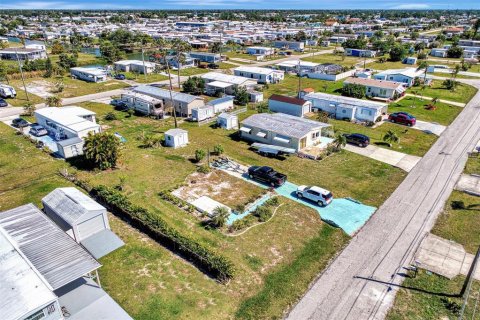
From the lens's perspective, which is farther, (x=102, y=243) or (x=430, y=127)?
(x=430, y=127)

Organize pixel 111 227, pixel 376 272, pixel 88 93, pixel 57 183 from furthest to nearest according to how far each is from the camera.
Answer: pixel 88 93 < pixel 57 183 < pixel 111 227 < pixel 376 272

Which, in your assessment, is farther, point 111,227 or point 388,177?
point 388,177

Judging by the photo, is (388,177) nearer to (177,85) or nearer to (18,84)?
(177,85)

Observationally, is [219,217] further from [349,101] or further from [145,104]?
[349,101]

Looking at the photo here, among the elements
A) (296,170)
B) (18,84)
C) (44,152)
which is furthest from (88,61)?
(296,170)

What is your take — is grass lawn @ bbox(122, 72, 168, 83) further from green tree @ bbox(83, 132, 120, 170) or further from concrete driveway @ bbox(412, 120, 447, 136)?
concrete driveway @ bbox(412, 120, 447, 136)

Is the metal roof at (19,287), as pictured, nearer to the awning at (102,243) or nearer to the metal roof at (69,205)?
the metal roof at (69,205)

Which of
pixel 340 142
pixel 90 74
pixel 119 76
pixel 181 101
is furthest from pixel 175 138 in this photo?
pixel 90 74

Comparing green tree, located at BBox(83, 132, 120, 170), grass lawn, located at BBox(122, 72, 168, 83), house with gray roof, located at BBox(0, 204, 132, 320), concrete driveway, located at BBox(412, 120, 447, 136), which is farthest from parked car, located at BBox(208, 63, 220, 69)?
house with gray roof, located at BBox(0, 204, 132, 320)
